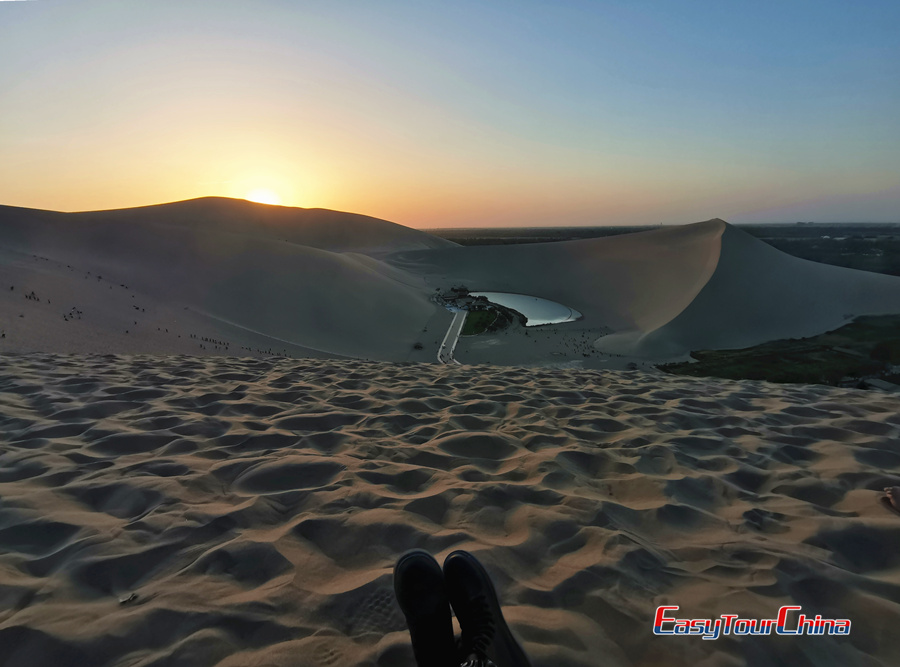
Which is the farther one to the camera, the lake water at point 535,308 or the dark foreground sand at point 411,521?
the lake water at point 535,308

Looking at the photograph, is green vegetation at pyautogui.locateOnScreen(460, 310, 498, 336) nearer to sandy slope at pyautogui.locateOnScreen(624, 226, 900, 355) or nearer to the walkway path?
the walkway path

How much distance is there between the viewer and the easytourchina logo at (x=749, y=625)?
1891 millimetres

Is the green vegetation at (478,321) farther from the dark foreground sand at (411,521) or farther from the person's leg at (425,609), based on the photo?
the person's leg at (425,609)

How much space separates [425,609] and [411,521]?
0.89m

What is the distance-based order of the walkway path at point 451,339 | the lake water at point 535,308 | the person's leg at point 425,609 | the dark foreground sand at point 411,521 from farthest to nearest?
1. the lake water at point 535,308
2. the walkway path at point 451,339
3. the dark foreground sand at point 411,521
4. the person's leg at point 425,609

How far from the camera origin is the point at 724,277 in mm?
22250

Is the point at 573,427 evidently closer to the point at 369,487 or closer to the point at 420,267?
the point at 369,487

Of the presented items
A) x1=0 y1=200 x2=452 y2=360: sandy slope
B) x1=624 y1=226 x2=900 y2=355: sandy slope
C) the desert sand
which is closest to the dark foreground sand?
the desert sand

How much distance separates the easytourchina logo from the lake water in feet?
59.6

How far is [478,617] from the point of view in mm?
1696

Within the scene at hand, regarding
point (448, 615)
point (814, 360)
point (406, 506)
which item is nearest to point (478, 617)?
point (448, 615)

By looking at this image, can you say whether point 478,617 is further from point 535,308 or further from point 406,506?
point 535,308

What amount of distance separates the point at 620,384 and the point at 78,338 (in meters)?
9.49

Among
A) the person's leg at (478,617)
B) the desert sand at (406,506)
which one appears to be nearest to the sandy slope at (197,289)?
the desert sand at (406,506)
